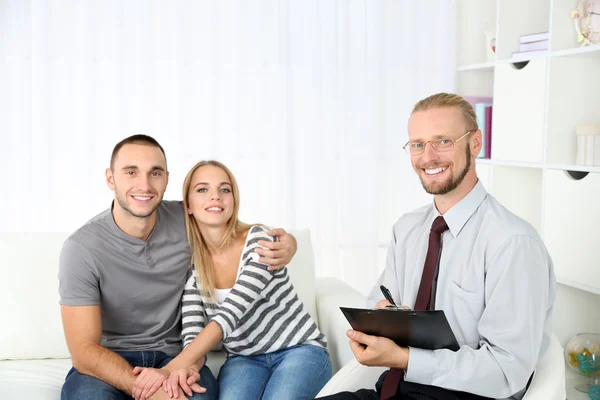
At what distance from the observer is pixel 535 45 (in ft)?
11.4

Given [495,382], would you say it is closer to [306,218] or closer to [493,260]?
[493,260]

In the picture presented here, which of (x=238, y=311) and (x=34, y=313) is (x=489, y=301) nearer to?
(x=238, y=311)

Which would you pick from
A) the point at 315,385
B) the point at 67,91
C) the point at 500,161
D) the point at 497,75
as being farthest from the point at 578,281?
the point at 67,91

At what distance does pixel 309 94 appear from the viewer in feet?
13.0

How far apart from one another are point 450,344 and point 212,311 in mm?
920

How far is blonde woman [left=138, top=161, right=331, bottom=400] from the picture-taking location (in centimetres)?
219

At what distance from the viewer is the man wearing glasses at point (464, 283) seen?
1.61m

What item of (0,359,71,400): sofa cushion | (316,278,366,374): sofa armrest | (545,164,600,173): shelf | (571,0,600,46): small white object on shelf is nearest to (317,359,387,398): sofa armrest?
(316,278,366,374): sofa armrest

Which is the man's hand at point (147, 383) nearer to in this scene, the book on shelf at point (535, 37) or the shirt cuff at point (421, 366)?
the shirt cuff at point (421, 366)

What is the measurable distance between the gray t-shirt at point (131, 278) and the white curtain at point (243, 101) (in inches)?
59.4

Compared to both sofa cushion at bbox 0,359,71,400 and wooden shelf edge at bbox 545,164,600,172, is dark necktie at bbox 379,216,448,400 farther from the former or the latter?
wooden shelf edge at bbox 545,164,600,172

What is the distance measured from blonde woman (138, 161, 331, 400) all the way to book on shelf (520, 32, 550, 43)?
1.88 metres

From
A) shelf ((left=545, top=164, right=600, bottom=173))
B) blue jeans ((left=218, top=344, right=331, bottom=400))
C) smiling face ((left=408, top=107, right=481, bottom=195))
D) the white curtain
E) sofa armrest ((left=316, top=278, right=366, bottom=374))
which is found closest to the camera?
smiling face ((left=408, top=107, right=481, bottom=195))

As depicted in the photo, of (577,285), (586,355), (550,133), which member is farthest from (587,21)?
(586,355)
